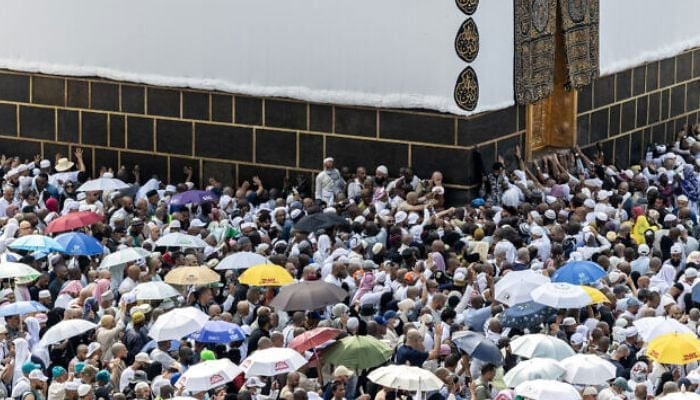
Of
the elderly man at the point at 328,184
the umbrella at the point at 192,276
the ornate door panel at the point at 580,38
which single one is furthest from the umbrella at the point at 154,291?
the ornate door panel at the point at 580,38

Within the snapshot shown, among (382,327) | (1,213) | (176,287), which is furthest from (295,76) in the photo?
(382,327)

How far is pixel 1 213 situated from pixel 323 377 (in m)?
8.77

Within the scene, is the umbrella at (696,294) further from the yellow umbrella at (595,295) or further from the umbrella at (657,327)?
the umbrella at (657,327)

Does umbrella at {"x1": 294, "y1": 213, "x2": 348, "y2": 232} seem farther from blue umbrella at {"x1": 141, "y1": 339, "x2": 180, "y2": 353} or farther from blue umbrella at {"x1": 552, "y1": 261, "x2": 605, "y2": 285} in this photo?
blue umbrella at {"x1": 141, "y1": 339, "x2": 180, "y2": 353}

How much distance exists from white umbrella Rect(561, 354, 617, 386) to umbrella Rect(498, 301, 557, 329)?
195cm

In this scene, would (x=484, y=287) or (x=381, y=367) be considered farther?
(x=484, y=287)

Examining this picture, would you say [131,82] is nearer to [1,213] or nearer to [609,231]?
[1,213]

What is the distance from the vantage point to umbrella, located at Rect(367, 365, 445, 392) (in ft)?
57.6

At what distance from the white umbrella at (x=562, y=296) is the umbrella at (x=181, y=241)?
5.12 metres

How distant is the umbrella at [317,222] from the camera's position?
24.2 m

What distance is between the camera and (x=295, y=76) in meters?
28.4

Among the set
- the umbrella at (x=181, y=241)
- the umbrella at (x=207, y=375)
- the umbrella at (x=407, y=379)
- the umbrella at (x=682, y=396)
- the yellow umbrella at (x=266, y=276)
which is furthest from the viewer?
the umbrella at (x=181, y=241)

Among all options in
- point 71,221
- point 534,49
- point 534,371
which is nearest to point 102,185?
point 71,221

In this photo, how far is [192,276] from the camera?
2177 cm
